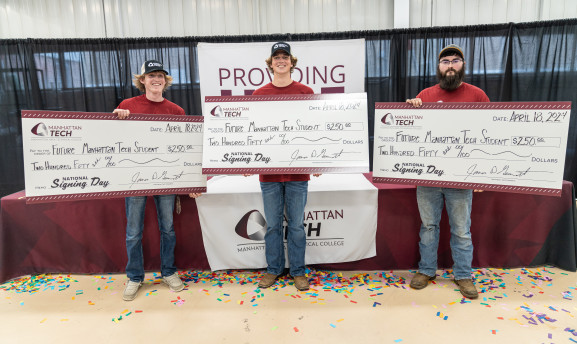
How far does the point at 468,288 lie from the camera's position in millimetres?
1854

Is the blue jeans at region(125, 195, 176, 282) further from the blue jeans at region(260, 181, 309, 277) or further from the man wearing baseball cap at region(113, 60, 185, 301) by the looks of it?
the blue jeans at region(260, 181, 309, 277)

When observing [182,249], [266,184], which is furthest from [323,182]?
[182,249]

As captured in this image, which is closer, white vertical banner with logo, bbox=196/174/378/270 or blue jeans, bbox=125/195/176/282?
blue jeans, bbox=125/195/176/282

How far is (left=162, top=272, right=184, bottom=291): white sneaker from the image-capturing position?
6.59 ft

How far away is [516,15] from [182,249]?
486cm

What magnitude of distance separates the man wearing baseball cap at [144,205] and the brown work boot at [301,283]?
775 mm

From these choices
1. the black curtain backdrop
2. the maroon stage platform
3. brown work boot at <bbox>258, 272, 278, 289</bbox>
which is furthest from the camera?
the black curtain backdrop

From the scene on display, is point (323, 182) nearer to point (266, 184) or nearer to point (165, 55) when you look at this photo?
point (266, 184)

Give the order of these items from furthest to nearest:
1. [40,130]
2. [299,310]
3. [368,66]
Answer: [368,66] < [299,310] < [40,130]

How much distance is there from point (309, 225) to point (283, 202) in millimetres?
321

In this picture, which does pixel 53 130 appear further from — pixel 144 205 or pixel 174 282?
Answer: pixel 174 282

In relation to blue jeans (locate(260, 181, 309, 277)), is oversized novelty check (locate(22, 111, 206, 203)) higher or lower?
higher

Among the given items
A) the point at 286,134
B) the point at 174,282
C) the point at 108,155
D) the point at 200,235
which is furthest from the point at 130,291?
the point at 286,134

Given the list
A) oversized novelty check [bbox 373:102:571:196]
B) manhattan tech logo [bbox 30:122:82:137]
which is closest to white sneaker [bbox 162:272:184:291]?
manhattan tech logo [bbox 30:122:82:137]
